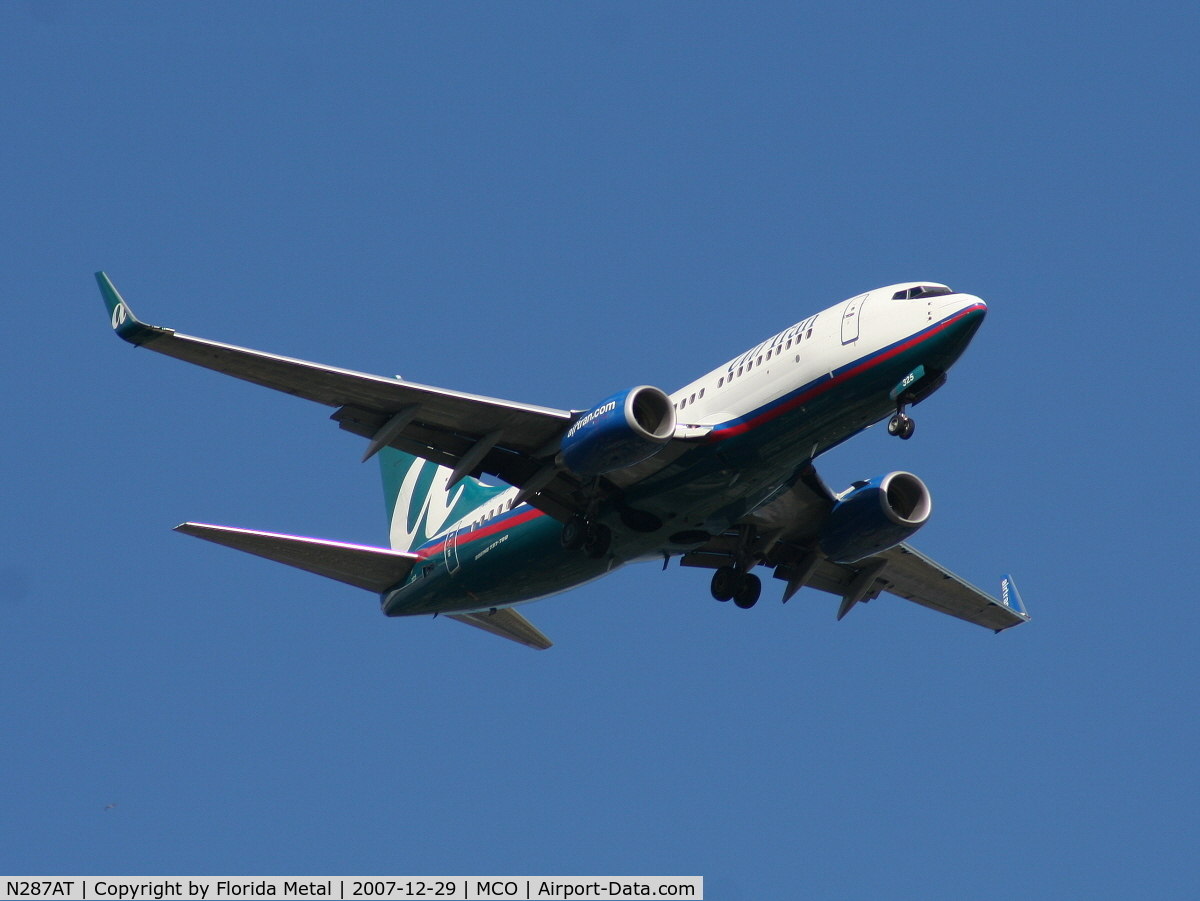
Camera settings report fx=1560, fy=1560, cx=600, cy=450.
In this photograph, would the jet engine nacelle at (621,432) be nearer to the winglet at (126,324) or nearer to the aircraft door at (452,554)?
the aircraft door at (452,554)

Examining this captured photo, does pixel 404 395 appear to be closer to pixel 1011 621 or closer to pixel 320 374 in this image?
pixel 320 374

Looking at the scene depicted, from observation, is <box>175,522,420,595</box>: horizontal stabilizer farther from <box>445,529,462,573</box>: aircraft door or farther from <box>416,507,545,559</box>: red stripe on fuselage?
<box>445,529,462,573</box>: aircraft door

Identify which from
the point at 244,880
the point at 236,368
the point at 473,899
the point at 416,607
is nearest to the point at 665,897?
the point at 473,899

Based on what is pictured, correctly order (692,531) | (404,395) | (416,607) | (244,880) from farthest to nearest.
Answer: (416,607) → (692,531) → (404,395) → (244,880)

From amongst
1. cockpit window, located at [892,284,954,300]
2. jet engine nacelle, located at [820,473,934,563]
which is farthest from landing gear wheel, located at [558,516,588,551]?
cockpit window, located at [892,284,954,300]

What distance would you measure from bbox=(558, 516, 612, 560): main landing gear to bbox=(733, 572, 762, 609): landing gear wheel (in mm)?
4540

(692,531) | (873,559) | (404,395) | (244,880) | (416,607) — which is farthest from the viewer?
(873,559)

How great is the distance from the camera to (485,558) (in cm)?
3406

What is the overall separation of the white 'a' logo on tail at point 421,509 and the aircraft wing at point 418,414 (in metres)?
4.79

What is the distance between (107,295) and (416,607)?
420 inches

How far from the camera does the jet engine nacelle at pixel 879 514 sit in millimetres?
33969

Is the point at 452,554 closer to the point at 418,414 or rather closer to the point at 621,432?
the point at 418,414

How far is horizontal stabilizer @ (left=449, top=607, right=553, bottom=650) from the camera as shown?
37719 millimetres

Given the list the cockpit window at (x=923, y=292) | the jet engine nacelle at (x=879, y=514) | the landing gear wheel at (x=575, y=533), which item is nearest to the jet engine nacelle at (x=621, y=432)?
the landing gear wheel at (x=575, y=533)
